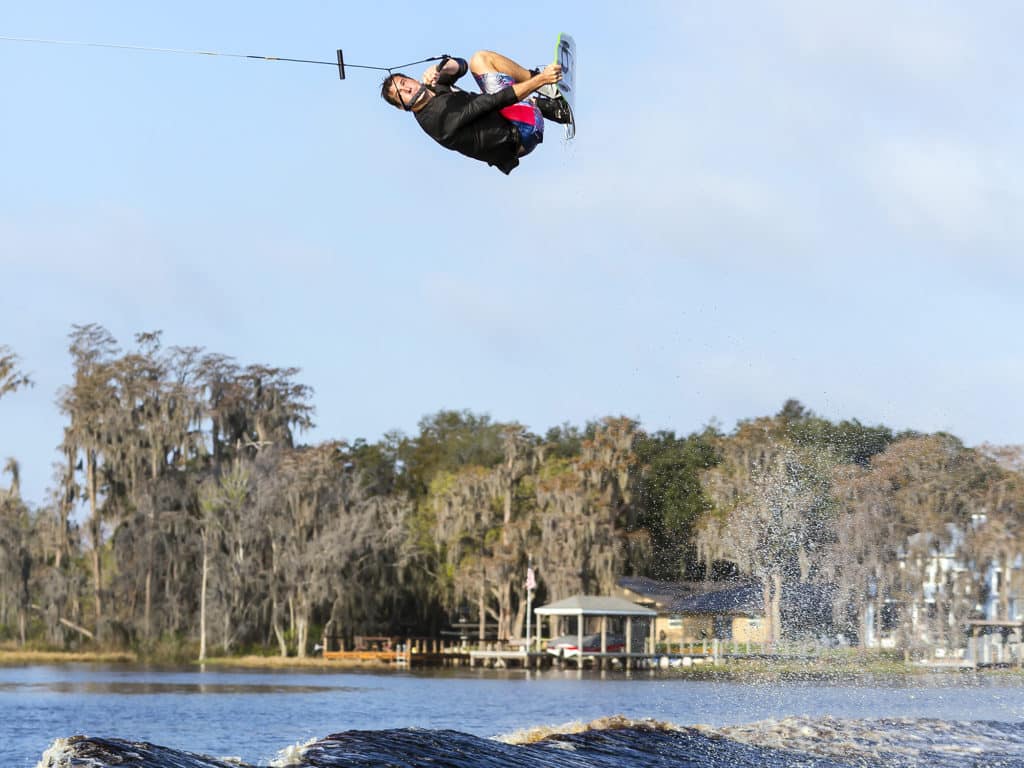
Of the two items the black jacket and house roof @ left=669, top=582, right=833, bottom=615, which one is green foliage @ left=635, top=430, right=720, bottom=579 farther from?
the black jacket

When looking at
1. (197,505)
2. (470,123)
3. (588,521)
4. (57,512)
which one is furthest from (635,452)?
(470,123)

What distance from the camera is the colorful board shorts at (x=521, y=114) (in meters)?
8.73

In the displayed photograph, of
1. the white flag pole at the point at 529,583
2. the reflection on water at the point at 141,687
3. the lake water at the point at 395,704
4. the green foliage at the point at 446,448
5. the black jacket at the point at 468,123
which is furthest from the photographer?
the green foliage at the point at 446,448

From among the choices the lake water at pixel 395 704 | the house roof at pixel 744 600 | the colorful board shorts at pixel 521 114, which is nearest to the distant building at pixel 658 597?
the house roof at pixel 744 600

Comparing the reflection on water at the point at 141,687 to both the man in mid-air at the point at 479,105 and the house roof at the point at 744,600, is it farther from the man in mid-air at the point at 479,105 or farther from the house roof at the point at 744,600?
the man in mid-air at the point at 479,105

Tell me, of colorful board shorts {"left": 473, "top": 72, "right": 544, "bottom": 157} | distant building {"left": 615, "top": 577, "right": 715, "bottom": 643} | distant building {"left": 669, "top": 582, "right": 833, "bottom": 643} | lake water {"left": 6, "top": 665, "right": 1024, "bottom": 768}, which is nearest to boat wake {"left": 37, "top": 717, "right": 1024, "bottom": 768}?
lake water {"left": 6, "top": 665, "right": 1024, "bottom": 768}

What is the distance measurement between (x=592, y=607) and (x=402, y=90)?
51.5 meters

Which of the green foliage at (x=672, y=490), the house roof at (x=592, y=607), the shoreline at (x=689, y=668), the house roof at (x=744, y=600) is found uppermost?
→ the green foliage at (x=672, y=490)

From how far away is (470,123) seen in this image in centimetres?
875

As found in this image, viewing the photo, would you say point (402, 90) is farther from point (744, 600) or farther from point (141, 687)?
point (744, 600)

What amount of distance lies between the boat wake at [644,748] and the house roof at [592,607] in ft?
115

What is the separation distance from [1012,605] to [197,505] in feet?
124

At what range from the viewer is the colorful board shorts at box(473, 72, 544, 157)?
8.73 m

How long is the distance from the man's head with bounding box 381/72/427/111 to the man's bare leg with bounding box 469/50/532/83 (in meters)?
0.41
